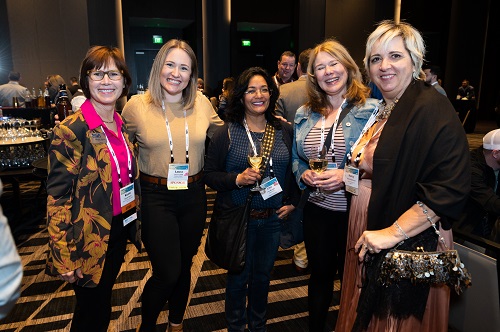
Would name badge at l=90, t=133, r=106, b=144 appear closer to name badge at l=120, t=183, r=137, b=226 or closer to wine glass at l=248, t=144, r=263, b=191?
name badge at l=120, t=183, r=137, b=226

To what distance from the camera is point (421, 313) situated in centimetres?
137

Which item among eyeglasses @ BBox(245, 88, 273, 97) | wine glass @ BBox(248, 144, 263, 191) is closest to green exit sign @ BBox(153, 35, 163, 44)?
eyeglasses @ BBox(245, 88, 273, 97)

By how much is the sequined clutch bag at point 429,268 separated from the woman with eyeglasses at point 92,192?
123cm

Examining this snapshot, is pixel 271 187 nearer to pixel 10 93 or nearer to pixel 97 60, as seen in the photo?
pixel 97 60

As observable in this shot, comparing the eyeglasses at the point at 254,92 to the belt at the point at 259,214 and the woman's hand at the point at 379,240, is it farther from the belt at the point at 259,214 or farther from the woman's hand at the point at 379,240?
the woman's hand at the point at 379,240

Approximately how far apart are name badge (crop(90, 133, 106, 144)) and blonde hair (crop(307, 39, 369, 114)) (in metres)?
1.15

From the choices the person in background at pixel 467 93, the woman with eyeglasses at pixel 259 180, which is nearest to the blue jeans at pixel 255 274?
the woman with eyeglasses at pixel 259 180

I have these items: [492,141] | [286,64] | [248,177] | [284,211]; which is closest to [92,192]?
[248,177]

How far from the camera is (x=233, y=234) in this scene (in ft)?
6.61

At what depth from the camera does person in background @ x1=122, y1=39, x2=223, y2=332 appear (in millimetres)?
1962

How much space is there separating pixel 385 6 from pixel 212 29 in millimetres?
6120

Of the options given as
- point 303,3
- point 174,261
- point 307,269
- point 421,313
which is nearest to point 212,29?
point 303,3

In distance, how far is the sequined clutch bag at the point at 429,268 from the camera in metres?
1.29

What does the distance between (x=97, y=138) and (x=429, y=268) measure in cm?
146
